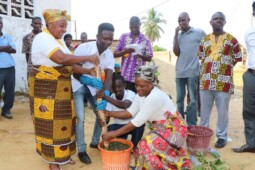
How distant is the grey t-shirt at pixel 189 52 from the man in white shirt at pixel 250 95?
94cm

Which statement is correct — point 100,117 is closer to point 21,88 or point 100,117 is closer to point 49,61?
point 49,61

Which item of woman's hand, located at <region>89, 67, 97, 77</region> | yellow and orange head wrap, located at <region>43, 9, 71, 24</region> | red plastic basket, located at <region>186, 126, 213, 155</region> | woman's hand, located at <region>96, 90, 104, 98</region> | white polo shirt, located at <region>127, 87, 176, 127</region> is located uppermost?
yellow and orange head wrap, located at <region>43, 9, 71, 24</region>

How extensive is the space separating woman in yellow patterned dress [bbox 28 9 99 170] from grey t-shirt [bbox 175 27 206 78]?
2.08 m

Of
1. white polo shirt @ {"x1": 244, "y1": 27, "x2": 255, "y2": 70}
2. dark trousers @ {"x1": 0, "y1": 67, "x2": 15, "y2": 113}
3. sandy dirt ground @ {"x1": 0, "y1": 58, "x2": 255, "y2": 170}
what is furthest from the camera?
dark trousers @ {"x1": 0, "y1": 67, "x2": 15, "y2": 113}

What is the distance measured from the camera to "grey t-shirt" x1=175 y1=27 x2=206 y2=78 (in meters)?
4.77

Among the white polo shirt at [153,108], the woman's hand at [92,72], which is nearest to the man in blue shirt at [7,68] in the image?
the woman's hand at [92,72]

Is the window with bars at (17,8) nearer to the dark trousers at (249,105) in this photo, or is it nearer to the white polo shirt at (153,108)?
the white polo shirt at (153,108)

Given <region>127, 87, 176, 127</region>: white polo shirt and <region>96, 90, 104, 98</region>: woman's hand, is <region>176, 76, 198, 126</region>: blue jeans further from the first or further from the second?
<region>96, 90, 104, 98</region>: woman's hand

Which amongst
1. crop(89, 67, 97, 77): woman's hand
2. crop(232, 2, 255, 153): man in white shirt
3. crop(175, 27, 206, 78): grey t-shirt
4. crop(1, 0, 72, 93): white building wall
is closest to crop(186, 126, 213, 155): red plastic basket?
crop(232, 2, 255, 153): man in white shirt

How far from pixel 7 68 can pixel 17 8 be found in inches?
105

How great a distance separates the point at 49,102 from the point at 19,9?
18.0 feet

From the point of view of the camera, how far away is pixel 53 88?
3.04 meters

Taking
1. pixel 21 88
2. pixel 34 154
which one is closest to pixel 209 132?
pixel 34 154

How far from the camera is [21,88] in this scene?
7.61 metres
